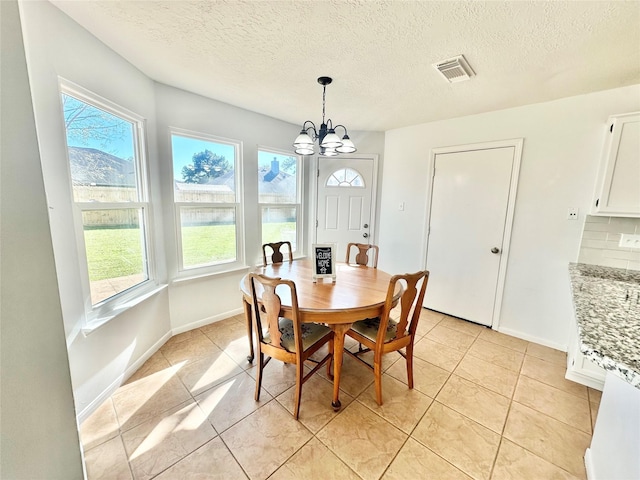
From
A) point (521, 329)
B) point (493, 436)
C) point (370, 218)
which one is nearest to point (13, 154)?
point (493, 436)

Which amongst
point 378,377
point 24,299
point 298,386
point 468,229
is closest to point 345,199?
point 468,229

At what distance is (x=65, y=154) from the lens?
149 centimetres

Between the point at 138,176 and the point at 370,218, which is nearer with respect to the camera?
the point at 138,176

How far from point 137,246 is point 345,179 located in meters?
2.59

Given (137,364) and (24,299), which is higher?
(24,299)

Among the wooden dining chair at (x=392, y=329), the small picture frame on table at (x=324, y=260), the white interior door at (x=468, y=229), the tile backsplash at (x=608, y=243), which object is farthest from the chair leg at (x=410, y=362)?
the tile backsplash at (x=608, y=243)

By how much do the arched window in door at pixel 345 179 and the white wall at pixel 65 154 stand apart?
2.24m

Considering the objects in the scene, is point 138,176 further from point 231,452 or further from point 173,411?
point 231,452

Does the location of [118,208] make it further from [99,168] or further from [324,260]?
[324,260]

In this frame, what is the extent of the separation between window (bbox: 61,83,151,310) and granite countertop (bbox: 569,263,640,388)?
2507 mm

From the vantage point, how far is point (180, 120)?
2432mm

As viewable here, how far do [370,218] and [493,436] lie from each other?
Result: 8.63 ft

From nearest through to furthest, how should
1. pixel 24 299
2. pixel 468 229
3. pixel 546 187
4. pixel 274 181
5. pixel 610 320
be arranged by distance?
pixel 24 299 → pixel 610 320 → pixel 546 187 → pixel 468 229 → pixel 274 181

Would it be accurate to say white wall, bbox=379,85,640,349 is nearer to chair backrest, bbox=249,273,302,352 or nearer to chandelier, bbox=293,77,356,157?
chandelier, bbox=293,77,356,157
